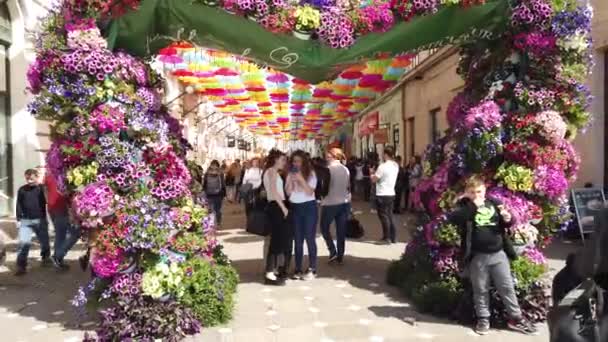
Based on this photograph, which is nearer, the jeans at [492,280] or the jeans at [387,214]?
the jeans at [492,280]

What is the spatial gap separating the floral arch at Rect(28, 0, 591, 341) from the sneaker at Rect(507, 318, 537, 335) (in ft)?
0.68

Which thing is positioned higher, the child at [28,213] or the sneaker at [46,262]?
the child at [28,213]

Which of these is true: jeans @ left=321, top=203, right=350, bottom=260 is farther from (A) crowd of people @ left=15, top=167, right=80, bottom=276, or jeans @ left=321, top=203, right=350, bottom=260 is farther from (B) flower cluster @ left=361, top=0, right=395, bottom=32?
(A) crowd of people @ left=15, top=167, right=80, bottom=276

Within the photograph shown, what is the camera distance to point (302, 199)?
7.35 metres

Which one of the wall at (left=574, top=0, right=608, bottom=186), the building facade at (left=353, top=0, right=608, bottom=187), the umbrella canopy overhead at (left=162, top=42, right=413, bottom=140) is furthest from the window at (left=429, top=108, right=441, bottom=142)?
the wall at (left=574, top=0, right=608, bottom=186)

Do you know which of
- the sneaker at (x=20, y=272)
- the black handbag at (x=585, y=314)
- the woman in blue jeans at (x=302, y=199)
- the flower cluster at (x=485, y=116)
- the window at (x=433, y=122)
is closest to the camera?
the black handbag at (x=585, y=314)

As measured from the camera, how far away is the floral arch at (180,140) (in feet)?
17.3

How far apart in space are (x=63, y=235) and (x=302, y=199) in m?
3.77

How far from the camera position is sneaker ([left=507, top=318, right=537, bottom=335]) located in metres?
5.27

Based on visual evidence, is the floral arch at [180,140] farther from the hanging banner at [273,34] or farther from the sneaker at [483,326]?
the sneaker at [483,326]

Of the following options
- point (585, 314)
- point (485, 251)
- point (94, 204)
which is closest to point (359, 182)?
point (485, 251)

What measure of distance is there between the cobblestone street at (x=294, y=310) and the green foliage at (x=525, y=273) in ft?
1.38

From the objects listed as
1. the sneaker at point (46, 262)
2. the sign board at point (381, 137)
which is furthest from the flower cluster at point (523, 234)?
the sign board at point (381, 137)

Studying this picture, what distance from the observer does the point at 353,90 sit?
17.5m
